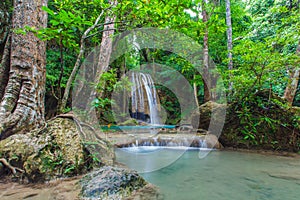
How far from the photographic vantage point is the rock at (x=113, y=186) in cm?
182

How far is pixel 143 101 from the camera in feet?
37.2

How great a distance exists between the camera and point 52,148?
245 centimetres

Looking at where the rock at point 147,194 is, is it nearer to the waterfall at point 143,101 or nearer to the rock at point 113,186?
the rock at point 113,186

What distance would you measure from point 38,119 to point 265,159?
14.8 ft

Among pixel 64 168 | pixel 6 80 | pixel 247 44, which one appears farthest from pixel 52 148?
pixel 247 44

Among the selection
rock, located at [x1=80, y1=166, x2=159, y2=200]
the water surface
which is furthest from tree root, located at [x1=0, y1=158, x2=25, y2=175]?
the water surface

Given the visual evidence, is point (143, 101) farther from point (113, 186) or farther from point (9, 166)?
point (113, 186)

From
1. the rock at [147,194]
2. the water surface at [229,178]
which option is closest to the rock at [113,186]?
the rock at [147,194]

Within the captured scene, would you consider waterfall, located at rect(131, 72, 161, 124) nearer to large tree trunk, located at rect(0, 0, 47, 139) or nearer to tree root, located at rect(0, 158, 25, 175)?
large tree trunk, located at rect(0, 0, 47, 139)

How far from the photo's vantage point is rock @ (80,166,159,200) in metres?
Result: 1.82

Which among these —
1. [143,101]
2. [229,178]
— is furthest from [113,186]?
[143,101]

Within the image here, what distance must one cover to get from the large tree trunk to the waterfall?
8167mm

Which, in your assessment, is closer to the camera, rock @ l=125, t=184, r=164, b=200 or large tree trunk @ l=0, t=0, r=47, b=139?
rock @ l=125, t=184, r=164, b=200

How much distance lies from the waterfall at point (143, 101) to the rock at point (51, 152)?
27.4ft
